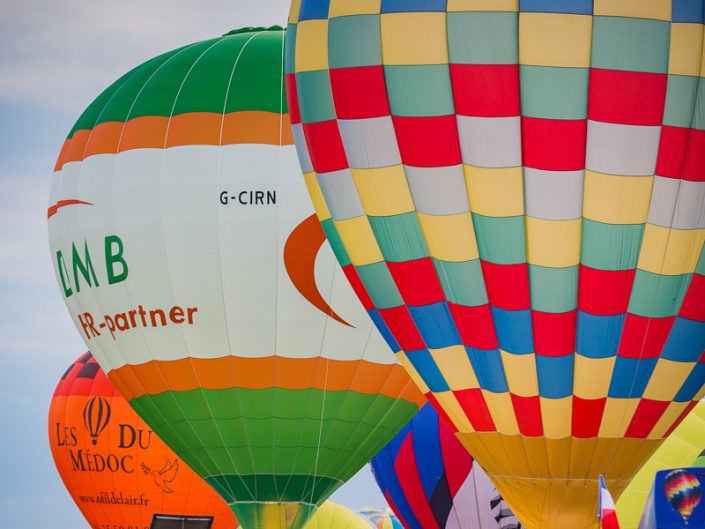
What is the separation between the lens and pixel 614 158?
25.3 feet

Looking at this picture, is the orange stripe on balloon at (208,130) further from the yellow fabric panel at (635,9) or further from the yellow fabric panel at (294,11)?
the yellow fabric panel at (635,9)

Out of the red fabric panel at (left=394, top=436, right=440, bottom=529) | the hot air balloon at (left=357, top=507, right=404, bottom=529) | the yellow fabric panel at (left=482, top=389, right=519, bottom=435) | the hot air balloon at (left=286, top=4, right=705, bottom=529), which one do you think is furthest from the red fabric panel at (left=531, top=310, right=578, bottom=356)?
the hot air balloon at (left=357, top=507, right=404, bottom=529)

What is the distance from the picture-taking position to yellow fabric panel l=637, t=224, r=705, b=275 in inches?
309

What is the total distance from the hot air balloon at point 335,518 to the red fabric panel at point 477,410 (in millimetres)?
9181

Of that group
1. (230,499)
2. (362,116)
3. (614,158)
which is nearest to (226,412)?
(230,499)

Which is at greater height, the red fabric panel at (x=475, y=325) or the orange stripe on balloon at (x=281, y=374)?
the orange stripe on balloon at (x=281, y=374)

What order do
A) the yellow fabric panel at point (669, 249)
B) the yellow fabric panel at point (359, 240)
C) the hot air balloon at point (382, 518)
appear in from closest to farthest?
the yellow fabric panel at point (669, 249) → the yellow fabric panel at point (359, 240) → the hot air balloon at point (382, 518)

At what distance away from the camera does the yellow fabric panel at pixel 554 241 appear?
7.89m

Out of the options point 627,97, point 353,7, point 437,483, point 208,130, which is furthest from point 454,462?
point 627,97

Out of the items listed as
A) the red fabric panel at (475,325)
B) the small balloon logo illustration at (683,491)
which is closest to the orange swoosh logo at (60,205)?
the red fabric panel at (475,325)

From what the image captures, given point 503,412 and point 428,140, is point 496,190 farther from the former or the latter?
point 503,412

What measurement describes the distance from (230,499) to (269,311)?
5.90 ft

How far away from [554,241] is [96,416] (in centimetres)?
866

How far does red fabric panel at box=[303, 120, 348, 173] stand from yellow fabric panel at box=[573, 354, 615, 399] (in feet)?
6.14
